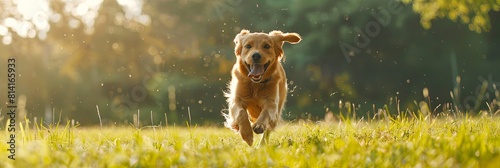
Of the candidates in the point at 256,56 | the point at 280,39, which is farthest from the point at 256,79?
the point at 280,39

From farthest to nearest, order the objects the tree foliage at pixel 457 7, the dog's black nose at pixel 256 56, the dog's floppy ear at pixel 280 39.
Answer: the tree foliage at pixel 457 7 < the dog's floppy ear at pixel 280 39 < the dog's black nose at pixel 256 56

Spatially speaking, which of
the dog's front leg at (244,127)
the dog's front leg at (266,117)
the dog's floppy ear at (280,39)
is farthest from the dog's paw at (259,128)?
the dog's floppy ear at (280,39)

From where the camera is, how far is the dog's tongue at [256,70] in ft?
21.4

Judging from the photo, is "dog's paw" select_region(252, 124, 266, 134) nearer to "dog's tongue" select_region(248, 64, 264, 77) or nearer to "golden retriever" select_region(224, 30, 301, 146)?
"golden retriever" select_region(224, 30, 301, 146)

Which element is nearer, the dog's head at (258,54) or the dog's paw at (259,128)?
the dog's paw at (259,128)

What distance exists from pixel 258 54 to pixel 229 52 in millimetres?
19233

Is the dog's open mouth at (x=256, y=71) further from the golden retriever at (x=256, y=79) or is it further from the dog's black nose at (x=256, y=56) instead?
the dog's black nose at (x=256, y=56)

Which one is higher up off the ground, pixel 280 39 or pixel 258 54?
pixel 280 39

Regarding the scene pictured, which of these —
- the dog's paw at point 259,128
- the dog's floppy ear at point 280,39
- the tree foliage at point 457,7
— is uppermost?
the tree foliage at point 457,7

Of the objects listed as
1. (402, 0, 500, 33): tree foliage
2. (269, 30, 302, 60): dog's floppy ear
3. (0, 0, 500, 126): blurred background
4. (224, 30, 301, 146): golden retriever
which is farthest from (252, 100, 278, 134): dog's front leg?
(0, 0, 500, 126): blurred background

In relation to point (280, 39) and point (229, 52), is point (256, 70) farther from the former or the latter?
point (229, 52)

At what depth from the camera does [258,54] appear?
21.2 ft

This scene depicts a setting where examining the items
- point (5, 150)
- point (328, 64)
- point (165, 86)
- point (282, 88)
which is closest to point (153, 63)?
point (165, 86)

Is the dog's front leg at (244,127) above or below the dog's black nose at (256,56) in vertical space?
below
